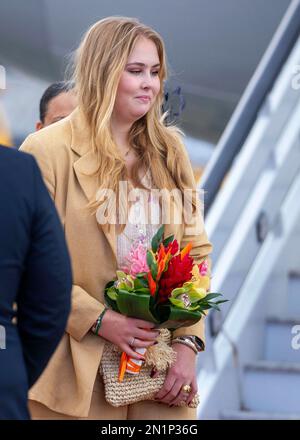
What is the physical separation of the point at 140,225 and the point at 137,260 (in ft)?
0.61

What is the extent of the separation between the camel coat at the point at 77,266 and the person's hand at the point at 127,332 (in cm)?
4

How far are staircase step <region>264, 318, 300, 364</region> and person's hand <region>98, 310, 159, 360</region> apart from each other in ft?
8.38

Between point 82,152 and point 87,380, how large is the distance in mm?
655

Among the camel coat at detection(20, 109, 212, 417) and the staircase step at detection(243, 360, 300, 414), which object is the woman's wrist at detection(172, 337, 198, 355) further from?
the staircase step at detection(243, 360, 300, 414)

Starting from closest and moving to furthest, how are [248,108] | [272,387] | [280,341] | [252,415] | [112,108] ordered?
1. [112,108]
2. [252,415]
3. [272,387]
4. [280,341]
5. [248,108]

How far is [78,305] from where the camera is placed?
10.9 ft

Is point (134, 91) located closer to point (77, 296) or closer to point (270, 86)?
point (77, 296)

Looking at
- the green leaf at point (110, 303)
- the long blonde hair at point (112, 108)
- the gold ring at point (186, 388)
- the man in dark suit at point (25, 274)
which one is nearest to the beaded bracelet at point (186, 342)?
the gold ring at point (186, 388)

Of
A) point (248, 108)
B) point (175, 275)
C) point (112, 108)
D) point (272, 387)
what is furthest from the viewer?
point (248, 108)

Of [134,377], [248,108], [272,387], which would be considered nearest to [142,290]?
[134,377]

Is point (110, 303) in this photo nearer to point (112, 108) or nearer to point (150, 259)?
point (150, 259)

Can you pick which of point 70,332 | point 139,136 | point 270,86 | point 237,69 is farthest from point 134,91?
point 237,69

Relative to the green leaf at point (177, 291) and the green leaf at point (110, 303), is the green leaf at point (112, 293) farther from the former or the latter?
the green leaf at point (177, 291)

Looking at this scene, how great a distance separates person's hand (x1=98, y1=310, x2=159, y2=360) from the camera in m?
3.29
